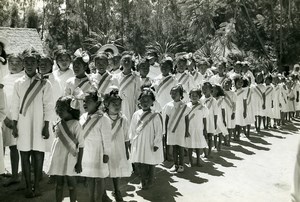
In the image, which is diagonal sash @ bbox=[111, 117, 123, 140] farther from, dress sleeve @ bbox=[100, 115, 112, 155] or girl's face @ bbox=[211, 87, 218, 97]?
girl's face @ bbox=[211, 87, 218, 97]

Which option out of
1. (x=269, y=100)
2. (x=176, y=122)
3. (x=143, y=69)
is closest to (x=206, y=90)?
(x=176, y=122)

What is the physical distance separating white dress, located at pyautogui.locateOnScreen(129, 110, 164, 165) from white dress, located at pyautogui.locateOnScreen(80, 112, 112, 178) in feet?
3.93

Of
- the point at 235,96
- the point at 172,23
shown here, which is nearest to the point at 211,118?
the point at 235,96

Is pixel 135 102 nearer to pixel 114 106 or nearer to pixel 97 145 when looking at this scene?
pixel 114 106

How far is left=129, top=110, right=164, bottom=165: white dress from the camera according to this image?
6.41 meters

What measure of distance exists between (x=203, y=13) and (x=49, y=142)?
28078mm

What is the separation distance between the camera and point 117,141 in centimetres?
577

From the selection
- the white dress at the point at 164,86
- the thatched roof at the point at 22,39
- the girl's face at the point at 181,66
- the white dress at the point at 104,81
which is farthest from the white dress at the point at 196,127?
the thatched roof at the point at 22,39

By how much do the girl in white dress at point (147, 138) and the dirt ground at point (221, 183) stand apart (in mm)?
398

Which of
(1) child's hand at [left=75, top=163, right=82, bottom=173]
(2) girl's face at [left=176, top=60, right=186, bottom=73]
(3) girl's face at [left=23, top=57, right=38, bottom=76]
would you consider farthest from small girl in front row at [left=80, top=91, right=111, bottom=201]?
(2) girl's face at [left=176, top=60, right=186, bottom=73]

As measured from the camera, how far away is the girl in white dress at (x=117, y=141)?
5633 mm

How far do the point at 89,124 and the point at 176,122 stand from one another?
2.75 m

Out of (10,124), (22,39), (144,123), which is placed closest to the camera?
(10,124)

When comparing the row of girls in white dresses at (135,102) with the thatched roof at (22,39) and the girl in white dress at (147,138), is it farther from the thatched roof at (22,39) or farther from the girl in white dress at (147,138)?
the thatched roof at (22,39)
